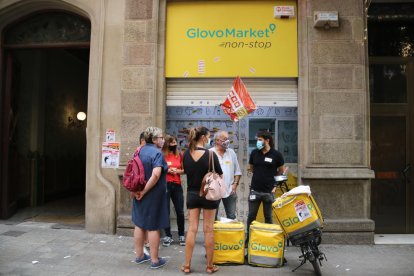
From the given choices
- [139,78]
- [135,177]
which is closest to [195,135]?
[135,177]

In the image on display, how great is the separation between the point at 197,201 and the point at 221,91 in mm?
3145

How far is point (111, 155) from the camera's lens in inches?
306

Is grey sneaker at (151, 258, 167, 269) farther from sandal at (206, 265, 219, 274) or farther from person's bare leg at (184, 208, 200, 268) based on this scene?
sandal at (206, 265, 219, 274)

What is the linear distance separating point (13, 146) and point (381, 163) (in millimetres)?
7898

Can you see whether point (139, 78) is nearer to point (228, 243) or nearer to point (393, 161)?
point (228, 243)

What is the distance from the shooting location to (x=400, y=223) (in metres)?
8.02

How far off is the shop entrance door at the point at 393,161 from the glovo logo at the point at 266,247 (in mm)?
3230

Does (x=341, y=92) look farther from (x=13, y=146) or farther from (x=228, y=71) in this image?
(x=13, y=146)

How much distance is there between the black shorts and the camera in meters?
5.33

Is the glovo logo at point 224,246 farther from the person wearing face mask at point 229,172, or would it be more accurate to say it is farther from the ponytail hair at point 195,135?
the ponytail hair at point 195,135

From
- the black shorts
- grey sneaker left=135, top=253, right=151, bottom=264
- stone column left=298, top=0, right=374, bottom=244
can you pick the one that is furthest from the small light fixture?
the black shorts

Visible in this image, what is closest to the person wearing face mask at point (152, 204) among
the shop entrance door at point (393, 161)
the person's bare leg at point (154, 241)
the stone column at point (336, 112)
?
the person's bare leg at point (154, 241)

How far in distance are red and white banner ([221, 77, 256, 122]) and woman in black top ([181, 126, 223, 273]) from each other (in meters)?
1.75

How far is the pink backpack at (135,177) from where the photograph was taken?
5523 millimetres
